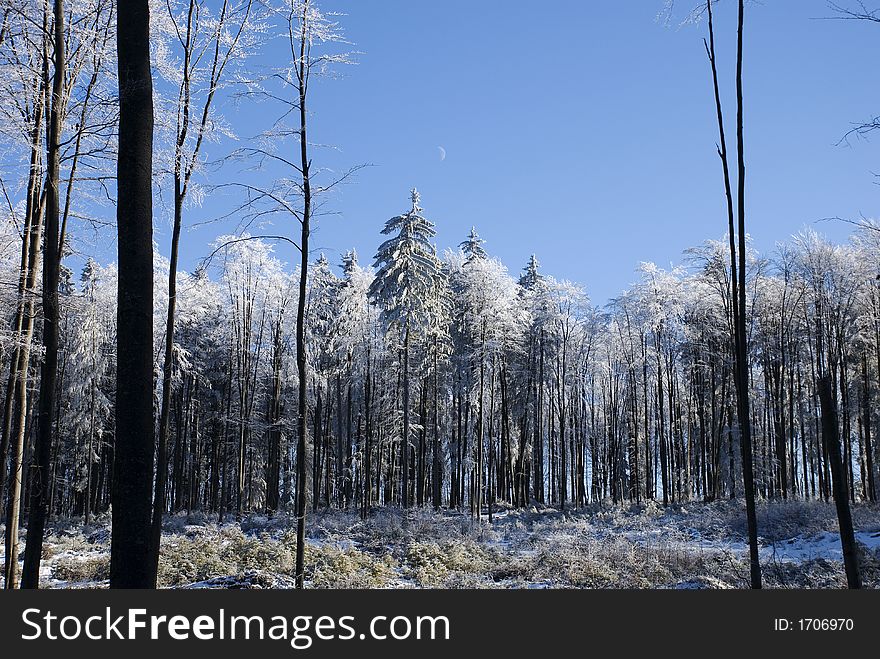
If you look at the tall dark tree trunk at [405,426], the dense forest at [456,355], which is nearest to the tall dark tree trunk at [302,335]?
the dense forest at [456,355]

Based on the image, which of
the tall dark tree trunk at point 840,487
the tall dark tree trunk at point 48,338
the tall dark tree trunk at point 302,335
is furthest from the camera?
the tall dark tree trunk at point 302,335

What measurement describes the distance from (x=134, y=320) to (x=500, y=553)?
46.9 feet

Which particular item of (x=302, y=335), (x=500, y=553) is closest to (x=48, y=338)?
(x=302, y=335)

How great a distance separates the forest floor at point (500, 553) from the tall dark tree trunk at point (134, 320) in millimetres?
7788

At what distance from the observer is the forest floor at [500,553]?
1244cm

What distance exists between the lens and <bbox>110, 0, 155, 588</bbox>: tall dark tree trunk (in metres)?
4.39

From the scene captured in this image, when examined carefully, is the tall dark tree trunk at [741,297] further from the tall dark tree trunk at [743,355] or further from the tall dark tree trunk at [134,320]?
the tall dark tree trunk at [134,320]

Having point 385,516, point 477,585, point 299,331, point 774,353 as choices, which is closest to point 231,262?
point 385,516

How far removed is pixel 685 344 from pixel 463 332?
33.8ft

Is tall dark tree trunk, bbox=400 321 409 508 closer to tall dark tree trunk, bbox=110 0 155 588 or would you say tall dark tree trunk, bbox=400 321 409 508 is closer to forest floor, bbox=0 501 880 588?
forest floor, bbox=0 501 880 588

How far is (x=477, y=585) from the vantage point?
40.8 feet

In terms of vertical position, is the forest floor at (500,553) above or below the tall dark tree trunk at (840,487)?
below

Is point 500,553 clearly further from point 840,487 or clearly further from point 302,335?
point 840,487

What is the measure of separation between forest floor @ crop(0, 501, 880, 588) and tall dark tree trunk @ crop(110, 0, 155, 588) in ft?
25.6
